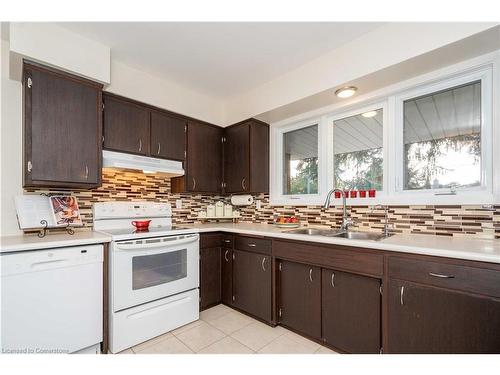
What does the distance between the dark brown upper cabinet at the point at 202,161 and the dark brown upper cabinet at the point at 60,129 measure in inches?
36.2

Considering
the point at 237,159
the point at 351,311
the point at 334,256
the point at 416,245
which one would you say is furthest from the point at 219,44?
the point at 351,311

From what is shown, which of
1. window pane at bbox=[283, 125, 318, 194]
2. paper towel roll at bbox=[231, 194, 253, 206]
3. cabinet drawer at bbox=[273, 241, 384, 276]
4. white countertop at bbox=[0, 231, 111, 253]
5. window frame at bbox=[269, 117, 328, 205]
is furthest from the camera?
paper towel roll at bbox=[231, 194, 253, 206]

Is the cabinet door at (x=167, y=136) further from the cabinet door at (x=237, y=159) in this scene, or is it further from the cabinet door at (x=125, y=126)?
the cabinet door at (x=237, y=159)

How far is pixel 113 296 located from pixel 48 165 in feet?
3.68

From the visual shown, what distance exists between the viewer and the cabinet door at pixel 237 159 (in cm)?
293

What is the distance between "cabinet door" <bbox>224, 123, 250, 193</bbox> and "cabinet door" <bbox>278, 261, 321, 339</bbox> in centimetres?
114

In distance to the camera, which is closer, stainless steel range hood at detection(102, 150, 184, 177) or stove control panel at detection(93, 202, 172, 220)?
stainless steel range hood at detection(102, 150, 184, 177)

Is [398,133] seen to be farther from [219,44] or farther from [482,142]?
[219,44]

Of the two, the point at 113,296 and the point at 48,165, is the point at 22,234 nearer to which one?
the point at 48,165

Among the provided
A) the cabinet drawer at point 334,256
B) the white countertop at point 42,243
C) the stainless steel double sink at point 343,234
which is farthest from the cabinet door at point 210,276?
the white countertop at point 42,243

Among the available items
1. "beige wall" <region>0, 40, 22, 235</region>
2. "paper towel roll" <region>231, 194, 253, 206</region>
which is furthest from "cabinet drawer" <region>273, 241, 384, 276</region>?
"beige wall" <region>0, 40, 22, 235</region>

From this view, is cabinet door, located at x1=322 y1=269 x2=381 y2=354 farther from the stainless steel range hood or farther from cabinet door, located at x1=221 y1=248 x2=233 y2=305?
the stainless steel range hood

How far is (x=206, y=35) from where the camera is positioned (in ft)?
6.54

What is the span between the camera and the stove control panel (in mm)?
2336
